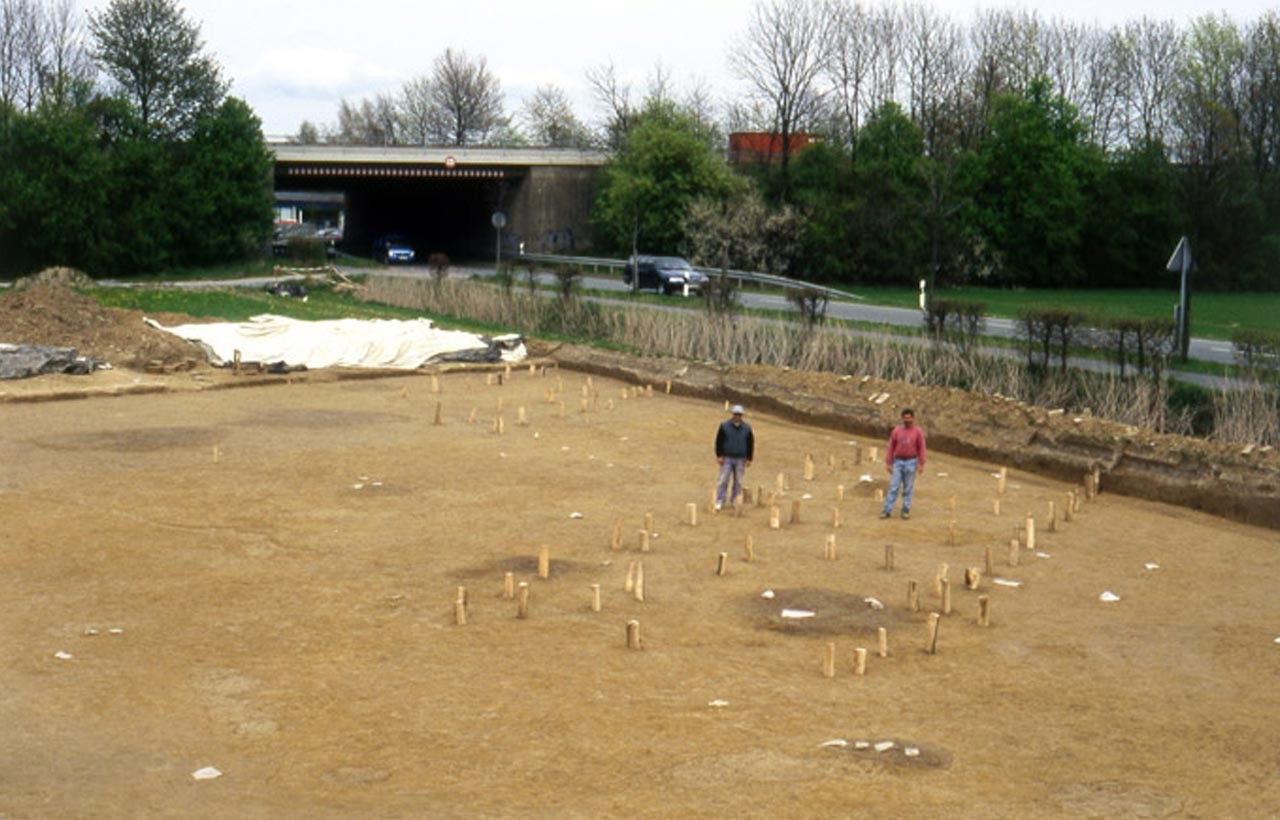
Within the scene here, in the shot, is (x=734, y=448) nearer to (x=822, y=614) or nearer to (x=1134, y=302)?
(x=822, y=614)

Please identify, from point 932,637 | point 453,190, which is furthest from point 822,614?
point 453,190

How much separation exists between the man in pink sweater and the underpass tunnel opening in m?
61.7

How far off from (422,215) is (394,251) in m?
12.6

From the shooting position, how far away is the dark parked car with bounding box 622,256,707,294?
184 ft

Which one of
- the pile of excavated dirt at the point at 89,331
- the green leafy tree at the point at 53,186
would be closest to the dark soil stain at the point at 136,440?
the pile of excavated dirt at the point at 89,331

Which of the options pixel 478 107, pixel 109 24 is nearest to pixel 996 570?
pixel 109 24

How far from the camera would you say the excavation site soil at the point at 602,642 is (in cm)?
1069

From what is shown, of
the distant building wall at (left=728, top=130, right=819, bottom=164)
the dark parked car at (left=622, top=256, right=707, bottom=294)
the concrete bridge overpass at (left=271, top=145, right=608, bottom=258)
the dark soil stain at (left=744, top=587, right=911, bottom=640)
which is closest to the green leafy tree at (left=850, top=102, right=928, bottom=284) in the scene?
the distant building wall at (left=728, top=130, right=819, bottom=164)

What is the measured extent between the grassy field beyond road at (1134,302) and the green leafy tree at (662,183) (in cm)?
1072

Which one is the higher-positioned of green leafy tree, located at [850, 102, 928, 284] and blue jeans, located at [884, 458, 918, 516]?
green leafy tree, located at [850, 102, 928, 284]

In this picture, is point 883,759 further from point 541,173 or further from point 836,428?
point 541,173

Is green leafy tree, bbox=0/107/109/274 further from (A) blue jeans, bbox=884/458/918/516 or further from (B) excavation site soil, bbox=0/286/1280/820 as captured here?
(A) blue jeans, bbox=884/458/918/516

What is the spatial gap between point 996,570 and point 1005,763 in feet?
20.7

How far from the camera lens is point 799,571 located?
1694 cm
